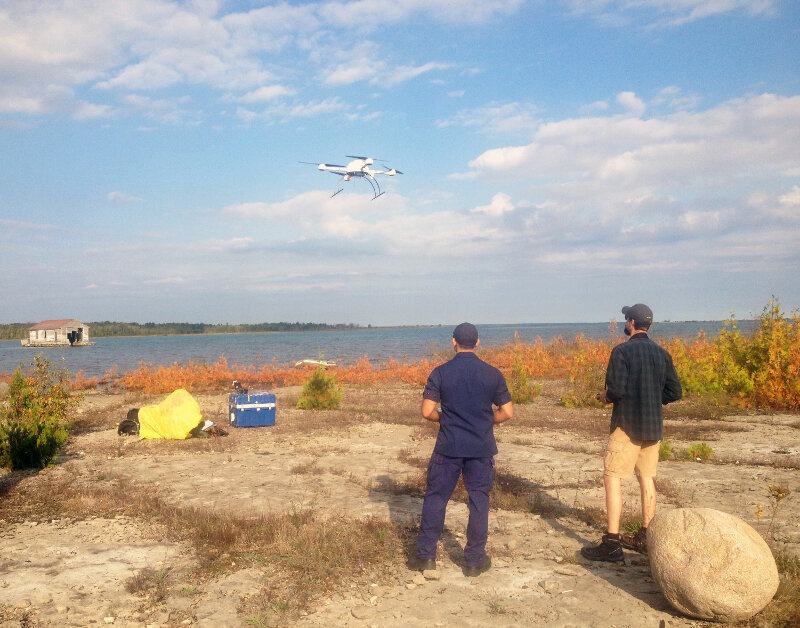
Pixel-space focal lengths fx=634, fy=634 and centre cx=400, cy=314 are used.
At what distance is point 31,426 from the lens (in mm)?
9703

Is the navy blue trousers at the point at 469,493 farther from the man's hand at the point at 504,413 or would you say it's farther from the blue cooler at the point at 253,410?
the blue cooler at the point at 253,410

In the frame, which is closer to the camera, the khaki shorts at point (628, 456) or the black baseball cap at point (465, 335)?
the black baseball cap at point (465, 335)

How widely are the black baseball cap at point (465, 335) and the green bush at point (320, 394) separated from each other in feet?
38.1

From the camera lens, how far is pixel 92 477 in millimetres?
9094

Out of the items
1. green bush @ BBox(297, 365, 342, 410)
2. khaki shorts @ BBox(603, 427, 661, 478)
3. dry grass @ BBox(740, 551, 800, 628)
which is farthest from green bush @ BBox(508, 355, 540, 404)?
dry grass @ BBox(740, 551, 800, 628)

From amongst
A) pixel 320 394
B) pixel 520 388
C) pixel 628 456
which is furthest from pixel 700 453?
pixel 320 394

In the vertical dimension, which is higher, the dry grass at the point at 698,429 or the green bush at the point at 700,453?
the green bush at the point at 700,453

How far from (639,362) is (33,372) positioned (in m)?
10.6

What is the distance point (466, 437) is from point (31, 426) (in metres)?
7.76

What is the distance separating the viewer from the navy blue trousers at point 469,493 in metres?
5.12

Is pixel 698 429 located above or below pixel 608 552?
below

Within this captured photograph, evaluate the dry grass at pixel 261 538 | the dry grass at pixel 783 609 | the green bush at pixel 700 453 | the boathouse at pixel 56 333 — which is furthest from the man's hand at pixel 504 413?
the boathouse at pixel 56 333

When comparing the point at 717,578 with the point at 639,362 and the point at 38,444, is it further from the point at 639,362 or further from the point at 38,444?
the point at 38,444

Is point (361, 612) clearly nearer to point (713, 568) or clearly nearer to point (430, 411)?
point (430, 411)
